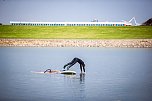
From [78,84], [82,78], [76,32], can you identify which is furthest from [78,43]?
[78,84]

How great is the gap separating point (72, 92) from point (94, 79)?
248 inches

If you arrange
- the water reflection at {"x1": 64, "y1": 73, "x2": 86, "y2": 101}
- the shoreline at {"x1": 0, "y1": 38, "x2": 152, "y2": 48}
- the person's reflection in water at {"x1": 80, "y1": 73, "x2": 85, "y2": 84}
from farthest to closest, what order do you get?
the shoreline at {"x1": 0, "y1": 38, "x2": 152, "y2": 48}
the person's reflection in water at {"x1": 80, "y1": 73, "x2": 85, "y2": 84}
the water reflection at {"x1": 64, "y1": 73, "x2": 86, "y2": 101}

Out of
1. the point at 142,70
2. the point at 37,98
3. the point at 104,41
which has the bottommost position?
the point at 37,98

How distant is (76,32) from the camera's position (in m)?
112

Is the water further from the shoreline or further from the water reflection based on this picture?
the shoreline

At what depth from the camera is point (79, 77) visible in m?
34.7

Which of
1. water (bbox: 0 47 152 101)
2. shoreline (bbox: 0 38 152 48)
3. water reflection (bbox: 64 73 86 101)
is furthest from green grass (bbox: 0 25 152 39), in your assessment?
water reflection (bbox: 64 73 86 101)

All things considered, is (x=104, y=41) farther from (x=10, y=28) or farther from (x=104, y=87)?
(x=104, y=87)

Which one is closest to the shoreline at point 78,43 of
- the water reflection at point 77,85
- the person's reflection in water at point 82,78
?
the person's reflection in water at point 82,78

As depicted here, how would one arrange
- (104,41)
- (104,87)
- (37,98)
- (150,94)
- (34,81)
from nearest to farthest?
(37,98), (150,94), (104,87), (34,81), (104,41)

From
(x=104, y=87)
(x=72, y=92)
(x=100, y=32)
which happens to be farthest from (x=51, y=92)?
(x=100, y=32)

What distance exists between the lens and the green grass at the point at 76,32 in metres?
106

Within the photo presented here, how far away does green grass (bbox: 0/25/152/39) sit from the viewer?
105562mm

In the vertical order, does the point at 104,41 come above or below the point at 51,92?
above
